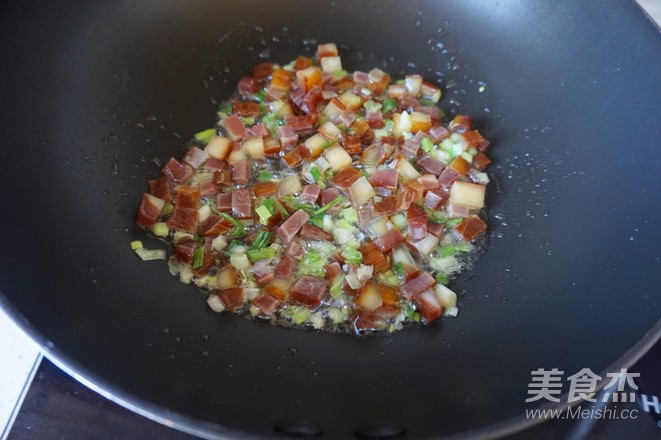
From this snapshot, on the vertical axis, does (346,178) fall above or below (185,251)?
above

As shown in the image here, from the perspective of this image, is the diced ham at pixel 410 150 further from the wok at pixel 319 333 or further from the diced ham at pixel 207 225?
the diced ham at pixel 207 225

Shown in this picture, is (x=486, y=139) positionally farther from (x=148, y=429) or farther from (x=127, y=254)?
(x=148, y=429)

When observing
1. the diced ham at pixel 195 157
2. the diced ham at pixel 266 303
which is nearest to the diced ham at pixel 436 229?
the diced ham at pixel 266 303

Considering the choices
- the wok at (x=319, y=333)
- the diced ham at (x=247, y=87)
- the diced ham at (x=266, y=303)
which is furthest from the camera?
the diced ham at (x=247, y=87)

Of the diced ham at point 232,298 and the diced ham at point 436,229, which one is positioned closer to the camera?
the diced ham at point 232,298

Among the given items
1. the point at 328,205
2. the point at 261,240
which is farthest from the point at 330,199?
the point at 261,240

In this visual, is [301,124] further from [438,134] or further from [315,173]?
[438,134]

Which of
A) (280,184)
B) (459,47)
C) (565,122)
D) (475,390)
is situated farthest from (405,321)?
(459,47)
